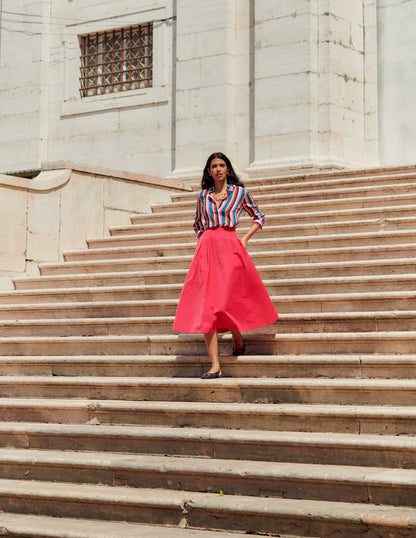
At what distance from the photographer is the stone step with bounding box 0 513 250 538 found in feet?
17.4

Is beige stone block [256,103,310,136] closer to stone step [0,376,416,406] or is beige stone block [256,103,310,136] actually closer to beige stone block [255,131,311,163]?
beige stone block [255,131,311,163]

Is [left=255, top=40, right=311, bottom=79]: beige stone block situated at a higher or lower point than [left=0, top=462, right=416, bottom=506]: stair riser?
higher

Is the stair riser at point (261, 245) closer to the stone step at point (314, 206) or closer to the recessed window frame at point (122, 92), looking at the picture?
the stone step at point (314, 206)

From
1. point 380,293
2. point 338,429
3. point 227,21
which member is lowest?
point 338,429

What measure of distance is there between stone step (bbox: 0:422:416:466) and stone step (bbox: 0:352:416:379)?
31.1 inches

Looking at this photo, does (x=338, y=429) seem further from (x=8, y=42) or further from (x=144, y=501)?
(x=8, y=42)

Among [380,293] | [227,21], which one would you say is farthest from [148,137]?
[380,293]

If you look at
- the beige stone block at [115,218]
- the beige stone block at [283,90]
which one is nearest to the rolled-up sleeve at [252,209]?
the beige stone block at [115,218]

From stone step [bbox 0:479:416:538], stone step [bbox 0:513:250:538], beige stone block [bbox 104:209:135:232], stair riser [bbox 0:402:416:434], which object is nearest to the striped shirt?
stair riser [bbox 0:402:416:434]

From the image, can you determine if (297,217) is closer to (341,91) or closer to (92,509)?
(341,91)

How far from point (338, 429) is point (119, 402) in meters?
1.91

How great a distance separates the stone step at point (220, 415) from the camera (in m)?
6.10

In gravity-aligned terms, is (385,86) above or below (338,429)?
above

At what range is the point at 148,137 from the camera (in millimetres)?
16047
